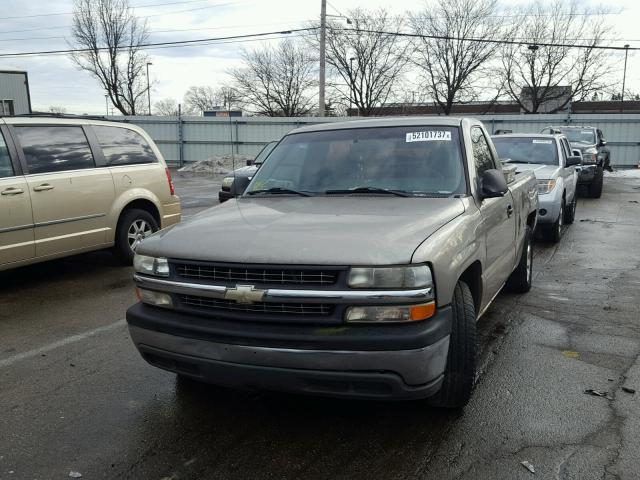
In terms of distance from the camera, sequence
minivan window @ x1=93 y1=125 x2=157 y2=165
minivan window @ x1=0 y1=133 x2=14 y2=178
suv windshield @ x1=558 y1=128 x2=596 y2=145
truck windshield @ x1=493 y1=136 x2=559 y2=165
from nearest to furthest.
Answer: minivan window @ x1=0 y1=133 x2=14 y2=178 → minivan window @ x1=93 y1=125 x2=157 y2=165 → truck windshield @ x1=493 y1=136 x2=559 y2=165 → suv windshield @ x1=558 y1=128 x2=596 y2=145

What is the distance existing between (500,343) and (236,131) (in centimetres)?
2427

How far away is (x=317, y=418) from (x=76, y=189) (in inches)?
177

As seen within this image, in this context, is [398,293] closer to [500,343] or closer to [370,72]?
[500,343]

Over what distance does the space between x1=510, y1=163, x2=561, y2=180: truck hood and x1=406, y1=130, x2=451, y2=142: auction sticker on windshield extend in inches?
200

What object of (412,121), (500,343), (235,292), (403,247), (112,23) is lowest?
(500,343)

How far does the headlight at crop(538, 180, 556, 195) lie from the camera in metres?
8.43

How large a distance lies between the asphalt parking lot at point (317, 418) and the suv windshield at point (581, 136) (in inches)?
551

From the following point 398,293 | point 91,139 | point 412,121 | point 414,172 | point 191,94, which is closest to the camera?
point 398,293

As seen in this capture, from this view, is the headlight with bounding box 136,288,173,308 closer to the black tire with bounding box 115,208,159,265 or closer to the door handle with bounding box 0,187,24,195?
the door handle with bounding box 0,187,24,195

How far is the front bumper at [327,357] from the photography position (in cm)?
259

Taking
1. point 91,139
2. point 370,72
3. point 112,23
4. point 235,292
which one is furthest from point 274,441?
point 370,72

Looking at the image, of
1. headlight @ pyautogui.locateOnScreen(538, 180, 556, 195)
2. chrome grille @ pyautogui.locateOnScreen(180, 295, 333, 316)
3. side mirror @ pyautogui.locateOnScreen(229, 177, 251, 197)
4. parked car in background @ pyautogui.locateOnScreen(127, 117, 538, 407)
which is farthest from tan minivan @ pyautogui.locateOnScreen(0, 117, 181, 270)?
headlight @ pyautogui.locateOnScreen(538, 180, 556, 195)

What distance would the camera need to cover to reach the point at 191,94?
7300 cm

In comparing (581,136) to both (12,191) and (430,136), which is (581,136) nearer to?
(430,136)
